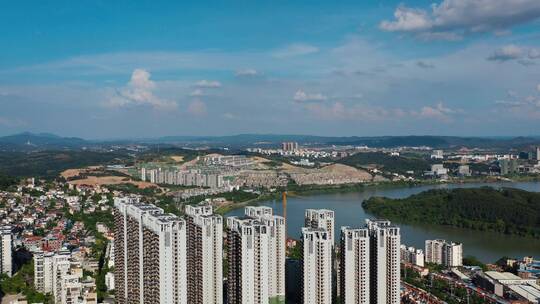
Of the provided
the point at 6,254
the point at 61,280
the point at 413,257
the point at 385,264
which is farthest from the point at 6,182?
the point at 385,264

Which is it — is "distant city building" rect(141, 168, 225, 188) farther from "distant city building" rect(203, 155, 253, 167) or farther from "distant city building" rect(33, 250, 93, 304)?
"distant city building" rect(33, 250, 93, 304)

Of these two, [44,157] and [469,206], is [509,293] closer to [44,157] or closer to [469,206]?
[469,206]

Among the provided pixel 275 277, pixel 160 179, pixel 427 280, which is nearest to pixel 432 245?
pixel 427 280

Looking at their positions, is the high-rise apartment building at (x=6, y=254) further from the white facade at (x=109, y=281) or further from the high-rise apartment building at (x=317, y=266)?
the high-rise apartment building at (x=317, y=266)

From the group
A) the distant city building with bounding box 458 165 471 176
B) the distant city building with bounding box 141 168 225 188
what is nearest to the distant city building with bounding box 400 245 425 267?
the distant city building with bounding box 141 168 225 188

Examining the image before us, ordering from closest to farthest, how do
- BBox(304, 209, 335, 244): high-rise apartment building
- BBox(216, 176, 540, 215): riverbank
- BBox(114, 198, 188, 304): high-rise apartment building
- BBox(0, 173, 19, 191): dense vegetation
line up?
BBox(114, 198, 188, 304): high-rise apartment building < BBox(304, 209, 335, 244): high-rise apartment building < BBox(0, 173, 19, 191): dense vegetation < BBox(216, 176, 540, 215): riverbank

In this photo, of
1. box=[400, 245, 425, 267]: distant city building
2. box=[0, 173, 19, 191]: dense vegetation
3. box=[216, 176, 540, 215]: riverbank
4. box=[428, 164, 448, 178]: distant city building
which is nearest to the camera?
box=[400, 245, 425, 267]: distant city building

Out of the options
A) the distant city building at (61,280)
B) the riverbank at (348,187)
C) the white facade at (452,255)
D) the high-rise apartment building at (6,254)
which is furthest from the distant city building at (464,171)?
the high-rise apartment building at (6,254)
